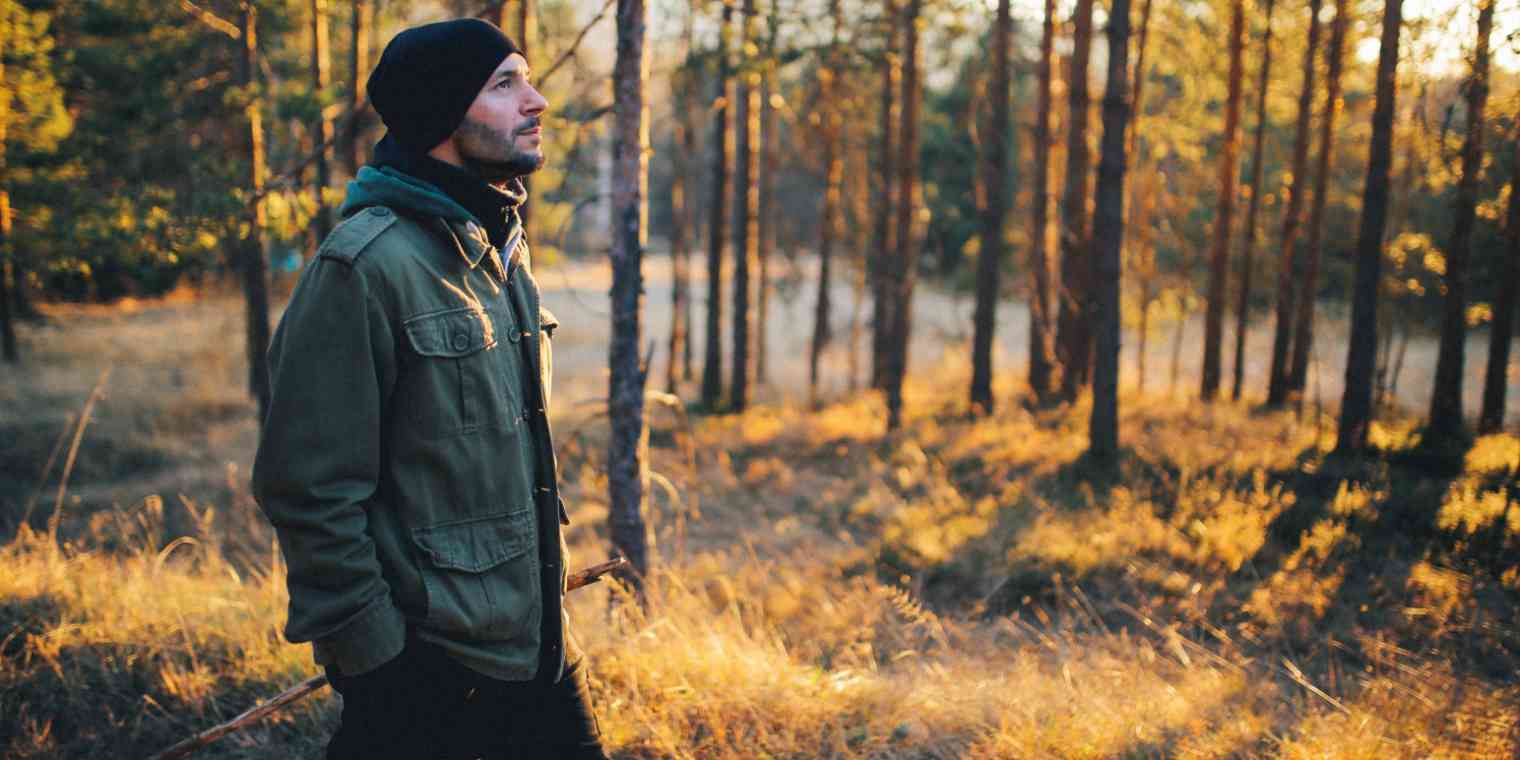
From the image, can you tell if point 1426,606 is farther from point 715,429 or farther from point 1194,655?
point 715,429

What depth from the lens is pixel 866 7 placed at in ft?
45.3

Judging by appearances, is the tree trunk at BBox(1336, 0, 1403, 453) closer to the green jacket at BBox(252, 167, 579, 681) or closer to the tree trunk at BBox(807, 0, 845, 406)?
the tree trunk at BBox(807, 0, 845, 406)

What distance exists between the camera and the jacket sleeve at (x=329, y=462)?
5.97 ft

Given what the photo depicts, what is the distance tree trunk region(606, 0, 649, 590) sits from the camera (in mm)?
5336

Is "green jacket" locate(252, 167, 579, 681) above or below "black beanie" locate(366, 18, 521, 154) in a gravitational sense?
below

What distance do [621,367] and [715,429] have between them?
8.84 meters

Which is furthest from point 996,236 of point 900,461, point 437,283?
point 437,283

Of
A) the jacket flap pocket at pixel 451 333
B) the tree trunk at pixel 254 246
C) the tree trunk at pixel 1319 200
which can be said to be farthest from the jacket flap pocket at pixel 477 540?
the tree trunk at pixel 1319 200

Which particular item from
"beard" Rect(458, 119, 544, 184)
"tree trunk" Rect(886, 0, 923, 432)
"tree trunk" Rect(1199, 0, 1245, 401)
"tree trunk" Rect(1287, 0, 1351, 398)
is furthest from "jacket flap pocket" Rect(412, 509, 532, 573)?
"tree trunk" Rect(1199, 0, 1245, 401)

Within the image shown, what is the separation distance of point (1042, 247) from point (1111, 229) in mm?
4279

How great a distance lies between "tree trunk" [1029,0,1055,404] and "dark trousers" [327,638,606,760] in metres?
11.7

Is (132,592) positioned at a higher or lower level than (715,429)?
higher

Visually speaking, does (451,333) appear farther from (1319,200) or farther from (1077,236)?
(1319,200)

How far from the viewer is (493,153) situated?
7.18ft
